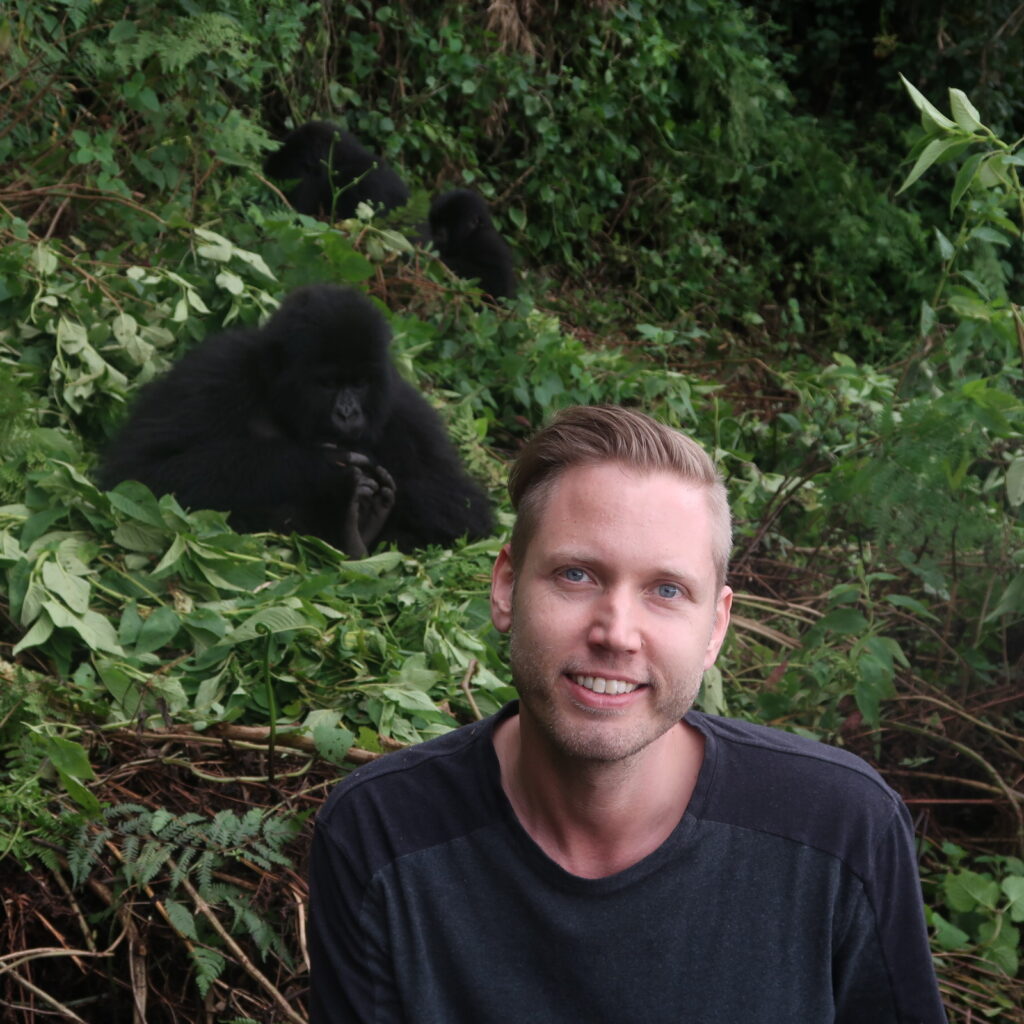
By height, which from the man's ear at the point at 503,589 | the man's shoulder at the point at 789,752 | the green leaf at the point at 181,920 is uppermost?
the man's ear at the point at 503,589

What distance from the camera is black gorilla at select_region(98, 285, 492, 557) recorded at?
3.95 m

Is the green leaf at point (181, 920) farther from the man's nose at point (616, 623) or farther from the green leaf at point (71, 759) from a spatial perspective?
the man's nose at point (616, 623)

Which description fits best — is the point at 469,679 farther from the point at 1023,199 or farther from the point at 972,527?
the point at 1023,199

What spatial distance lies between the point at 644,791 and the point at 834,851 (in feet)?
0.72

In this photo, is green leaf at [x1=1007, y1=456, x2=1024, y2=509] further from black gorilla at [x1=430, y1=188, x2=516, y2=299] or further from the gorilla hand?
black gorilla at [x1=430, y1=188, x2=516, y2=299]

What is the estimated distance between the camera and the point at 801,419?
4977mm

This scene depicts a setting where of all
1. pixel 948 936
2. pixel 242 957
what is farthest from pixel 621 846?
pixel 948 936

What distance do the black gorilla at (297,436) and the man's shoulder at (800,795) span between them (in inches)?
98.3

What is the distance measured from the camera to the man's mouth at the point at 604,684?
4.89ft

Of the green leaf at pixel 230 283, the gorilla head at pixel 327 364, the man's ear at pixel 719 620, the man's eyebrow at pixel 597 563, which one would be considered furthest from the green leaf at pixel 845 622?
the green leaf at pixel 230 283

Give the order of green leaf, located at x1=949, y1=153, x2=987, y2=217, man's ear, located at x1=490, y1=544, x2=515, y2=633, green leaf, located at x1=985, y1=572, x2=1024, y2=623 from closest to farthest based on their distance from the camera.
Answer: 1. man's ear, located at x1=490, y1=544, x2=515, y2=633
2. green leaf, located at x1=949, y1=153, x2=987, y2=217
3. green leaf, located at x1=985, y1=572, x2=1024, y2=623

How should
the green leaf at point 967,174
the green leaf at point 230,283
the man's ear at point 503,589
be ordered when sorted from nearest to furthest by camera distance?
the man's ear at point 503,589, the green leaf at point 967,174, the green leaf at point 230,283

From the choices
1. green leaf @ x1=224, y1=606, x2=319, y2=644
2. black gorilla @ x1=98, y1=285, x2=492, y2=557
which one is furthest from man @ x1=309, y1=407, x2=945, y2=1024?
black gorilla @ x1=98, y1=285, x2=492, y2=557

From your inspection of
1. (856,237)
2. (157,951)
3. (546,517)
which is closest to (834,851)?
(546,517)
